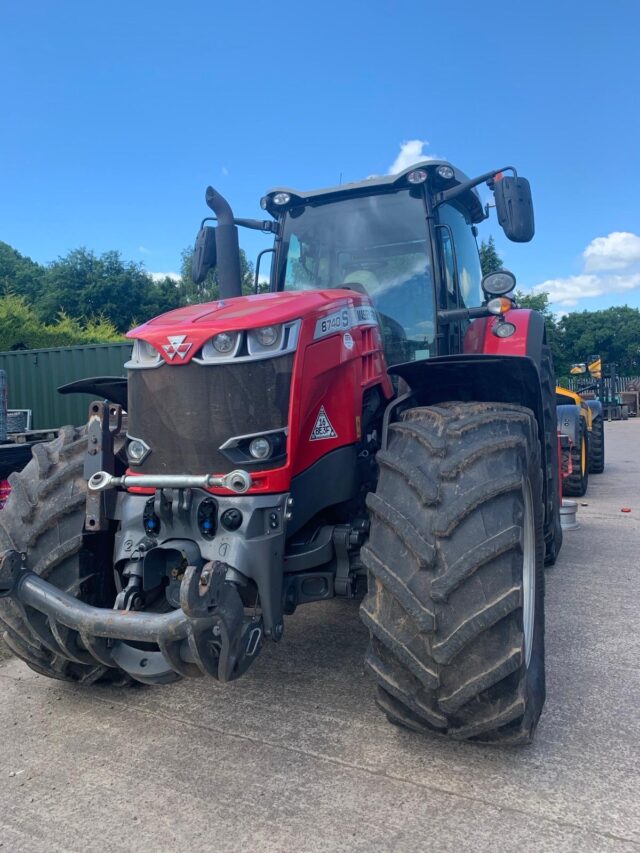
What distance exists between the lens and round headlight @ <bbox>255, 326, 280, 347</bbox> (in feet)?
8.49

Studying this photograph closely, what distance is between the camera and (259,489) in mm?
2508

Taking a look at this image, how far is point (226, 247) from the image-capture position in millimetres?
3859

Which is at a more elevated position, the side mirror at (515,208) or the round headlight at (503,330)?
the side mirror at (515,208)

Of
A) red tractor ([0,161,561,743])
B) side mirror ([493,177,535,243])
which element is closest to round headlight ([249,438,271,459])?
red tractor ([0,161,561,743])

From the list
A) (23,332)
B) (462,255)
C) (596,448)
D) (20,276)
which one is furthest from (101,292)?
(462,255)

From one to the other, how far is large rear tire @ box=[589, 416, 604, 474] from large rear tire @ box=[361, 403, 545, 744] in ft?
28.6

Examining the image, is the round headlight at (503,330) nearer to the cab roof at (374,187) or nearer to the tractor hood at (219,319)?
the cab roof at (374,187)

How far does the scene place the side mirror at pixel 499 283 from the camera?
145 inches

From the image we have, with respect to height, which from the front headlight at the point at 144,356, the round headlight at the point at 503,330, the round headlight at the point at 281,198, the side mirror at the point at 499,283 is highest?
the round headlight at the point at 281,198

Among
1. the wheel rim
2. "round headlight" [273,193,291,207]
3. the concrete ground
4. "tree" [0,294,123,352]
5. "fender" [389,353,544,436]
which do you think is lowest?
the concrete ground

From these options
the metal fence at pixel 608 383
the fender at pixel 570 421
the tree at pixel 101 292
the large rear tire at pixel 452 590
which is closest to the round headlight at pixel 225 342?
the large rear tire at pixel 452 590

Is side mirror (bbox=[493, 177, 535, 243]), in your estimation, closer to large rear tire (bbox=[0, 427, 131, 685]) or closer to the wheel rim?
the wheel rim

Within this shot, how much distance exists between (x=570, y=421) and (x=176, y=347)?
7.01 metres

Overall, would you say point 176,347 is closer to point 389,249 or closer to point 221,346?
point 221,346
